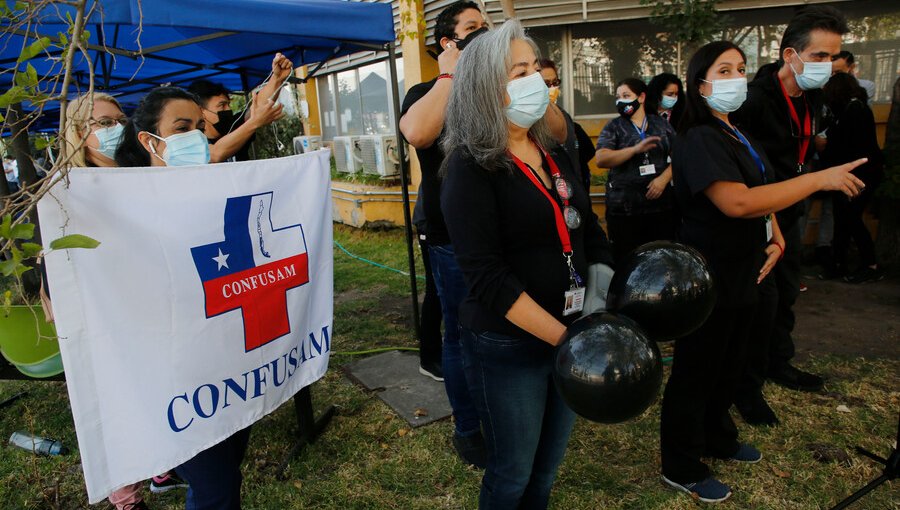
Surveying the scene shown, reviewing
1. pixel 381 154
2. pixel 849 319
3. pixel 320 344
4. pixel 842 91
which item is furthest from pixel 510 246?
pixel 381 154

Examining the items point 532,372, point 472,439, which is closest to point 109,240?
point 532,372

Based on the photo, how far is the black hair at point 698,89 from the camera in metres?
2.59

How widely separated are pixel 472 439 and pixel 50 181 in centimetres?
230

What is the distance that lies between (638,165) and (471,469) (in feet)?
8.75

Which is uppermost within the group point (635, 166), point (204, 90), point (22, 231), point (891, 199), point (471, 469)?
point (204, 90)

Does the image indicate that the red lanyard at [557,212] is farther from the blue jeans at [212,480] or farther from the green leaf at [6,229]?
the blue jeans at [212,480]

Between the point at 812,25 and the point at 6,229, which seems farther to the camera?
the point at 812,25

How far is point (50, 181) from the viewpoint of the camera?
161 cm

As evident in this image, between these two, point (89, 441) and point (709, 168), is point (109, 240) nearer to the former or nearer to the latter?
point (89, 441)

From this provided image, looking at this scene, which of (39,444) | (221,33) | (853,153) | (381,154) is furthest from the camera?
(381,154)

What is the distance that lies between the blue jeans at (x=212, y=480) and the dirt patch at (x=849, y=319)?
3901mm

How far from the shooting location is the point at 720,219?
8.33ft

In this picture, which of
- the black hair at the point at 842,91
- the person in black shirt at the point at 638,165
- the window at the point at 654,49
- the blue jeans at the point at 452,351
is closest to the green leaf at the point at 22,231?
the blue jeans at the point at 452,351

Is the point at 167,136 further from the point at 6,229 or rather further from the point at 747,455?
the point at 747,455
